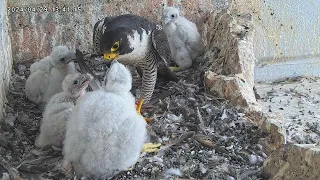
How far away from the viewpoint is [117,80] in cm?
321

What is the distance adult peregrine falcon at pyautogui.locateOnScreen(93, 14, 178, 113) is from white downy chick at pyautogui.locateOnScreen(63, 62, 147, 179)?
688mm

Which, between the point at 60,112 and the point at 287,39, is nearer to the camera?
the point at 60,112

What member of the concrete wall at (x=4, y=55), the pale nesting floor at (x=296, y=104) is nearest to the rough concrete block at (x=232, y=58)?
the pale nesting floor at (x=296, y=104)

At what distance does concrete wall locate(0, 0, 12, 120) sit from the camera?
13.3 feet

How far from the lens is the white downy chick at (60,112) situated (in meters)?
3.44

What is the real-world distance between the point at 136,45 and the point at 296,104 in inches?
73.6

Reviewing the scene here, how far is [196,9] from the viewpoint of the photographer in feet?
17.2

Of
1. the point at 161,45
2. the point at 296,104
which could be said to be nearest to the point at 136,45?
the point at 161,45

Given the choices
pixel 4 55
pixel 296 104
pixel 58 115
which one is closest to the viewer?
pixel 58 115

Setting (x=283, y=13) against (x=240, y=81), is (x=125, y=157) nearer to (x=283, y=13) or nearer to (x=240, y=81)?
(x=240, y=81)

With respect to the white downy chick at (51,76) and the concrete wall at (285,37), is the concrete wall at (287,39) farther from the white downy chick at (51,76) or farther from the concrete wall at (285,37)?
the white downy chick at (51,76)

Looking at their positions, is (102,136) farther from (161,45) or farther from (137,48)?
(161,45)

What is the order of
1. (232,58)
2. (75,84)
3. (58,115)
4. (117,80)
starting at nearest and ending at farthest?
1. (117,80)
2. (58,115)
3. (75,84)
4. (232,58)

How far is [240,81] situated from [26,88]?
149 centimetres
